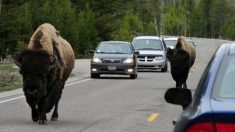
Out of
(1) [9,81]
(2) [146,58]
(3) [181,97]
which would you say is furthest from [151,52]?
(3) [181,97]

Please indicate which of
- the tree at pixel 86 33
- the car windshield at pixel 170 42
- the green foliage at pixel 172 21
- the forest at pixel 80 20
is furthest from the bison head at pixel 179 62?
the green foliage at pixel 172 21

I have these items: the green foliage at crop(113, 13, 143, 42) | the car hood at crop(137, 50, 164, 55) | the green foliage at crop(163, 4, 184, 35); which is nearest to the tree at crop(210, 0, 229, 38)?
the green foliage at crop(163, 4, 184, 35)

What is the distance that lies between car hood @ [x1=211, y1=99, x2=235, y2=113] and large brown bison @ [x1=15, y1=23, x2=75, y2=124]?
814 cm

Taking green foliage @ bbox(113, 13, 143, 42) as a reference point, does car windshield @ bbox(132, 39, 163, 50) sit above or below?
above

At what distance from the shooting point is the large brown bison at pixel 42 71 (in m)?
13.0

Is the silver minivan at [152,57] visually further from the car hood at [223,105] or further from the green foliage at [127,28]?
the green foliage at [127,28]

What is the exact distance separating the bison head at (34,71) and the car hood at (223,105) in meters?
8.13

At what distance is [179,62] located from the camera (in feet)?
70.9

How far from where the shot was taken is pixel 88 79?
96.1 feet

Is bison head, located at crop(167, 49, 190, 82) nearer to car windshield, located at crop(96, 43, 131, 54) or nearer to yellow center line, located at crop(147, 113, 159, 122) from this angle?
yellow center line, located at crop(147, 113, 159, 122)

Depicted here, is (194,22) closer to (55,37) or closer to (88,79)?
(88,79)

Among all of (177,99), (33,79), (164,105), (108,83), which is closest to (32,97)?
(33,79)

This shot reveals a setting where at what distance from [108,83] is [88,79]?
2.61 metres

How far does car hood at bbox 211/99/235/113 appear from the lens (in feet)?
15.6
